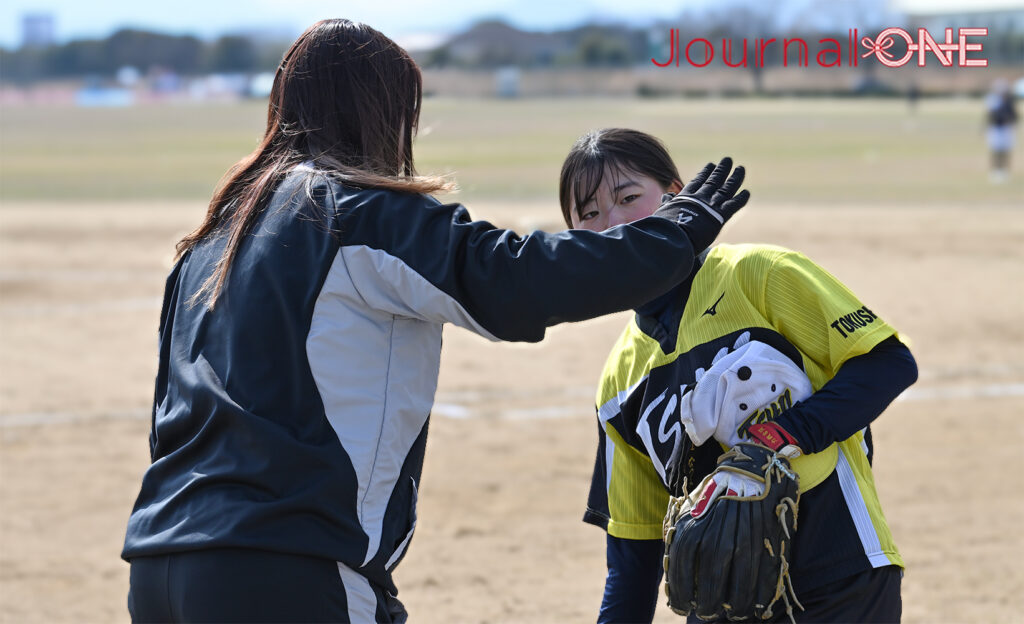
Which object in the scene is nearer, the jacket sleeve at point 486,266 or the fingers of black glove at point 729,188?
the jacket sleeve at point 486,266

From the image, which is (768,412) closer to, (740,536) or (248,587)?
(740,536)

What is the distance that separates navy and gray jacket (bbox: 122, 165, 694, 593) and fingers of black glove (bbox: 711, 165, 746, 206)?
0.20 meters

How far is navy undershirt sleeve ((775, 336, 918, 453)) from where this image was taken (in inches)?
92.1

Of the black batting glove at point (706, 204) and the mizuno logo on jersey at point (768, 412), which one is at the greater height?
the black batting glove at point (706, 204)

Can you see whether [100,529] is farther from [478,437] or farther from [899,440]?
[899,440]

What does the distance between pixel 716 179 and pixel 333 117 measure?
2.59ft

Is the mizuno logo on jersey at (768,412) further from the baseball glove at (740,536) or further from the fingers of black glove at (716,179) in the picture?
the fingers of black glove at (716,179)

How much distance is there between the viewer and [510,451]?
6.89 metres

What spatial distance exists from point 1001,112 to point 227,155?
65.7ft

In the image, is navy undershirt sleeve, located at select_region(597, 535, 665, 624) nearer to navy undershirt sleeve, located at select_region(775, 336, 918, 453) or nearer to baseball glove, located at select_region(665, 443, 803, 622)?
baseball glove, located at select_region(665, 443, 803, 622)

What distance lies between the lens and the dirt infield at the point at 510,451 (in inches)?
192

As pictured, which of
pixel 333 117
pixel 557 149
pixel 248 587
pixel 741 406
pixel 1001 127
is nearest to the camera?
pixel 248 587

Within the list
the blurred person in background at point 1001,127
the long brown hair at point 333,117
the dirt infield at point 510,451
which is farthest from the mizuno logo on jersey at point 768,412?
the blurred person in background at point 1001,127

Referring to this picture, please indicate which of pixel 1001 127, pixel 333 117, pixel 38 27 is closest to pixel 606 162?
pixel 333 117
